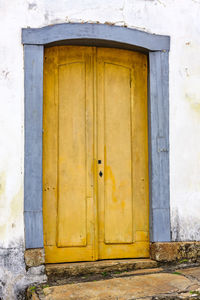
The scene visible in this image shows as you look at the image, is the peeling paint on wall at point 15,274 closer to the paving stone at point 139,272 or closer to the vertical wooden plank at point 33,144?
the vertical wooden plank at point 33,144

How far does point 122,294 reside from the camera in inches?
155

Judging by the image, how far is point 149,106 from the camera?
16.6ft

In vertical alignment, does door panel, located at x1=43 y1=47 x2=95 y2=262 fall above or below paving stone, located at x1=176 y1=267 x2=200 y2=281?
above

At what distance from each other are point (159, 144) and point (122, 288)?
1.78 metres

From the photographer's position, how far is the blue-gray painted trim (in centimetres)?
464

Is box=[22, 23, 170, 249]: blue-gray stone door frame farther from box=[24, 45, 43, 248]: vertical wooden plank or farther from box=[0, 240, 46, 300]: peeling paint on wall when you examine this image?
box=[0, 240, 46, 300]: peeling paint on wall

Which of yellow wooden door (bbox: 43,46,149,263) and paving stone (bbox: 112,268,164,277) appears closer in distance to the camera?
paving stone (bbox: 112,268,164,277)

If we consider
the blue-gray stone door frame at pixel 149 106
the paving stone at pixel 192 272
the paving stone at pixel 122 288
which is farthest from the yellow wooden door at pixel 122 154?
the paving stone at pixel 122 288

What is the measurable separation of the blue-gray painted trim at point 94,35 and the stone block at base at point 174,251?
2.38 meters

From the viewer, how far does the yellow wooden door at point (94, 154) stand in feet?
15.9

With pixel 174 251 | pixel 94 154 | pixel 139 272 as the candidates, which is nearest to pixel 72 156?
pixel 94 154

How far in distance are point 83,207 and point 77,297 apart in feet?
4.07

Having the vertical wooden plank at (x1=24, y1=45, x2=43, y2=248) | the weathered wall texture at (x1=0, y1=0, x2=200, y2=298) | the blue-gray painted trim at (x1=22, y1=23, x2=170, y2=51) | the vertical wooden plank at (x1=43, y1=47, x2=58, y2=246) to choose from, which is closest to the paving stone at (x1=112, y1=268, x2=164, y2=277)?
the weathered wall texture at (x1=0, y1=0, x2=200, y2=298)

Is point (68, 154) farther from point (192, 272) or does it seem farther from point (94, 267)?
point (192, 272)
